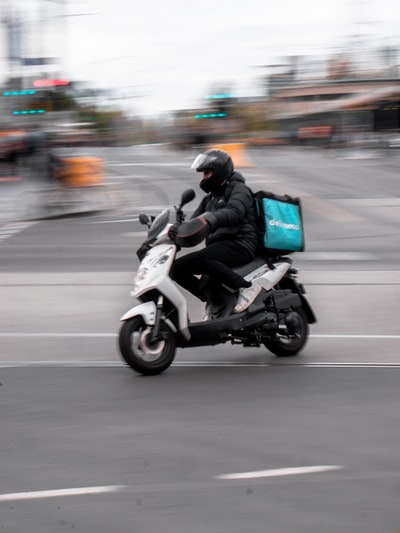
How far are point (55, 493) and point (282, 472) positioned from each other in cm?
107

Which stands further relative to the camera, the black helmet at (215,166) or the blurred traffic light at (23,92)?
the blurred traffic light at (23,92)

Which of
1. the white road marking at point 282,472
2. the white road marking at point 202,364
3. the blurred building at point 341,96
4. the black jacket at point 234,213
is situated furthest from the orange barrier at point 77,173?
the blurred building at point 341,96

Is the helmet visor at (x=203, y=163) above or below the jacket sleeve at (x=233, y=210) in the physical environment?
above

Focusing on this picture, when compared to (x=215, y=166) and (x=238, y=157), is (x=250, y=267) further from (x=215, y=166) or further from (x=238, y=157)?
(x=238, y=157)

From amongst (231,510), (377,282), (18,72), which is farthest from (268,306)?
(18,72)

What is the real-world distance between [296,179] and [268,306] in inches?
1074

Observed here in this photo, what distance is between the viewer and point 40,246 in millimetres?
18672

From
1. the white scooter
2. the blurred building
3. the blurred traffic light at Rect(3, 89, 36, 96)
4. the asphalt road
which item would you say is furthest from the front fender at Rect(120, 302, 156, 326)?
the blurred building

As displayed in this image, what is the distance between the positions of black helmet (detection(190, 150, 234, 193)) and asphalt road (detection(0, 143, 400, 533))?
4.52 ft

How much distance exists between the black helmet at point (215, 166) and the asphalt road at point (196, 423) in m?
1.38

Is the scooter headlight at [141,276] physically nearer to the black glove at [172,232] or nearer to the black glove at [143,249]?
the black glove at [143,249]

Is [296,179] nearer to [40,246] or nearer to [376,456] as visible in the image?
[40,246]

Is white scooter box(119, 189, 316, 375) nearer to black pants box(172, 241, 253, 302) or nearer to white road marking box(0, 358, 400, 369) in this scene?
black pants box(172, 241, 253, 302)

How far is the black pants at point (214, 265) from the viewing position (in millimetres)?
8289
